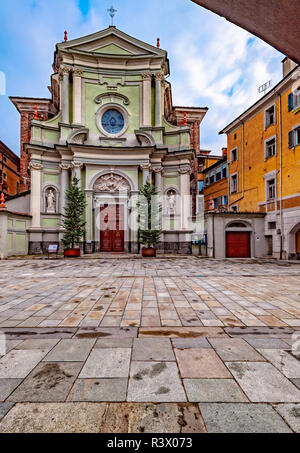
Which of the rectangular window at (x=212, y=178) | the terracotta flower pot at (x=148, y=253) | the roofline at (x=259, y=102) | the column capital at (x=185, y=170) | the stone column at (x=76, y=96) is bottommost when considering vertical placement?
the terracotta flower pot at (x=148, y=253)

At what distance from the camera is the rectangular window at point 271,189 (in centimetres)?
1838

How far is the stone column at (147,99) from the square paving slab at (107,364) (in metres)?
22.6

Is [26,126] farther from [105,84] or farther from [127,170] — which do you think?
[127,170]

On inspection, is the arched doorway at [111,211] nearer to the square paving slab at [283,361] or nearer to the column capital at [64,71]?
the column capital at [64,71]

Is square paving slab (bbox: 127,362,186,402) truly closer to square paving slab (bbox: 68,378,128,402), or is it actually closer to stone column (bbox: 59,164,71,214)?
square paving slab (bbox: 68,378,128,402)

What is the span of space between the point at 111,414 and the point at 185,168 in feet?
71.8

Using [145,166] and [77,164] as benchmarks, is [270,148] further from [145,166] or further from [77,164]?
[77,164]

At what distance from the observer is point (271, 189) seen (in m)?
18.8

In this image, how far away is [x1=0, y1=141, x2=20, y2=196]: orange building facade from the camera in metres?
34.1

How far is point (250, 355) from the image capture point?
115 inches

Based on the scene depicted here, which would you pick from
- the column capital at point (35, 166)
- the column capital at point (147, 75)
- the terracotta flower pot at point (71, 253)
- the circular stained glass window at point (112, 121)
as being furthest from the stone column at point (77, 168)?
the column capital at point (147, 75)

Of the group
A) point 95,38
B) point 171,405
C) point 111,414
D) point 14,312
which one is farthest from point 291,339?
point 95,38

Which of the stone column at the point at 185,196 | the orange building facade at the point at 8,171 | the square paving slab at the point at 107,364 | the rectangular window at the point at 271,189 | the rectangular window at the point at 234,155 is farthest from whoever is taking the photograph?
the orange building facade at the point at 8,171

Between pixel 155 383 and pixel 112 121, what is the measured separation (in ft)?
79.6
